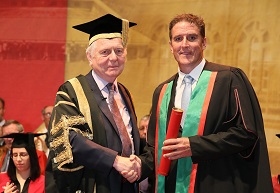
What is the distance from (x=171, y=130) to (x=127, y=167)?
1.30ft

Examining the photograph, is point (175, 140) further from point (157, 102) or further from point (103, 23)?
point (103, 23)

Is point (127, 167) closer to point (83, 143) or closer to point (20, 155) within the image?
point (83, 143)

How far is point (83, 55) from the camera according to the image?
786 cm

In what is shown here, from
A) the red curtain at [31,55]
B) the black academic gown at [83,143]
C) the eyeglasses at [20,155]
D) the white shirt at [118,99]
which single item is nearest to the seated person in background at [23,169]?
the eyeglasses at [20,155]

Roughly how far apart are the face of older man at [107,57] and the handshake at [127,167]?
1.95 feet

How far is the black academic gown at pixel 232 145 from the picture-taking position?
3037 mm

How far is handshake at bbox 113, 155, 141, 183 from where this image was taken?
3.21 metres

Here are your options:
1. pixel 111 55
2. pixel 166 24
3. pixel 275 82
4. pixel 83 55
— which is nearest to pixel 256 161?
pixel 111 55

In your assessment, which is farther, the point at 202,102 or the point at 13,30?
the point at 13,30

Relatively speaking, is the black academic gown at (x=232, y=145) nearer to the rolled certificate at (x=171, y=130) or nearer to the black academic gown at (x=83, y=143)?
the rolled certificate at (x=171, y=130)

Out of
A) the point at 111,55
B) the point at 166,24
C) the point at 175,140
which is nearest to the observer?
the point at 175,140

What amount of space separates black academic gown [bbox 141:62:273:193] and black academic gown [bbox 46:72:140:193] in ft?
1.85

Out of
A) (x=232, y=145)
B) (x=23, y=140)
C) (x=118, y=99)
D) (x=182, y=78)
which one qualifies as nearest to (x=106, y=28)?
(x=118, y=99)

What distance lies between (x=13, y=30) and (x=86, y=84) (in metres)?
4.95
